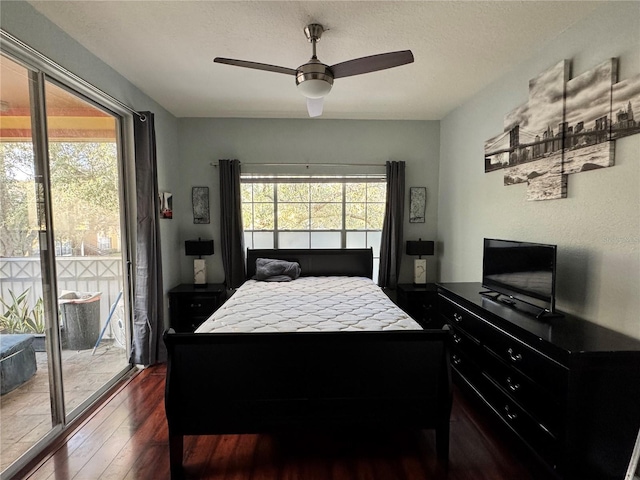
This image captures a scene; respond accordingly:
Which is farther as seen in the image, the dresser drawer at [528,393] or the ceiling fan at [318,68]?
the ceiling fan at [318,68]

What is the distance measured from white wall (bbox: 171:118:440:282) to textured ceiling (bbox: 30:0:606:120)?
2.63 ft

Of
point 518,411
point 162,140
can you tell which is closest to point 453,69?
point 518,411

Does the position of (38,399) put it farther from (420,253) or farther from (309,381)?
(420,253)

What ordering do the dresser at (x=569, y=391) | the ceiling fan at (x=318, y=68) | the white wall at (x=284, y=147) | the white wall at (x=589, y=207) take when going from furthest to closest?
the white wall at (x=284, y=147) < the ceiling fan at (x=318, y=68) < the white wall at (x=589, y=207) < the dresser at (x=569, y=391)

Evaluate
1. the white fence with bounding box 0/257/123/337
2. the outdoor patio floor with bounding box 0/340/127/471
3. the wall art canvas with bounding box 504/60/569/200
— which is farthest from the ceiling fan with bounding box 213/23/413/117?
the outdoor patio floor with bounding box 0/340/127/471

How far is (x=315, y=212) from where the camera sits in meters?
4.31

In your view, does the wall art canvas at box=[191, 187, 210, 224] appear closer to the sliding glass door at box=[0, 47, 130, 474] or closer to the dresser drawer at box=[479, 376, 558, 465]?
the sliding glass door at box=[0, 47, 130, 474]

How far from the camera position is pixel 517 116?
262cm

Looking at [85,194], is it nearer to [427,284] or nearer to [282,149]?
[282,149]

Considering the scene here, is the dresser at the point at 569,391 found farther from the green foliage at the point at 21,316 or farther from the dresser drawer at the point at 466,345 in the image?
the green foliage at the point at 21,316

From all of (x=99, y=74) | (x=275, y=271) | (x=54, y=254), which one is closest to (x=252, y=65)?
(x=99, y=74)

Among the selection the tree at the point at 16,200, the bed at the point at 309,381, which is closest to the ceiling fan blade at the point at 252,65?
the tree at the point at 16,200

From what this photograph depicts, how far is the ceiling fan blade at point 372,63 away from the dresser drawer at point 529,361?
183 centimetres

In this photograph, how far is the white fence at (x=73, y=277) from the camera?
6.06 feet
